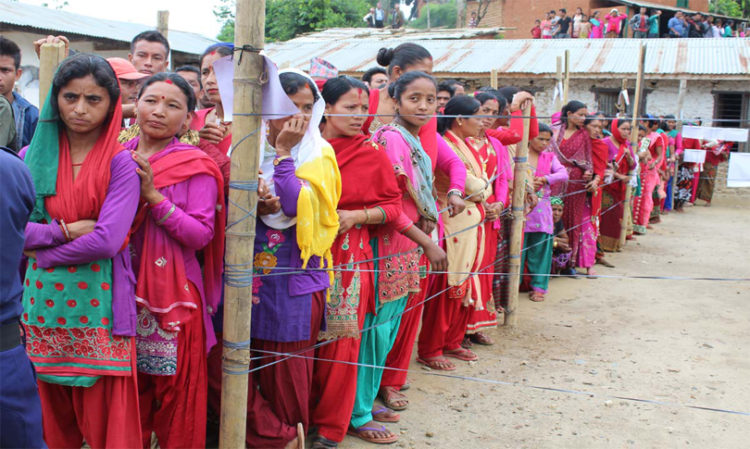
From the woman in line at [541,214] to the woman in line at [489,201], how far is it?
92cm

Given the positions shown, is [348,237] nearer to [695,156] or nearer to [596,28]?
[695,156]

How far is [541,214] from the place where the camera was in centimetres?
645

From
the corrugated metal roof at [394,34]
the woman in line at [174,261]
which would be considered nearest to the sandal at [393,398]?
the woman in line at [174,261]

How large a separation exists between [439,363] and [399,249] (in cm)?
130

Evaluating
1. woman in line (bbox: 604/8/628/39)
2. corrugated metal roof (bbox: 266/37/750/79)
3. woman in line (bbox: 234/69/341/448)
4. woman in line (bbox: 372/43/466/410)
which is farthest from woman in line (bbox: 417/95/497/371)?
woman in line (bbox: 604/8/628/39)

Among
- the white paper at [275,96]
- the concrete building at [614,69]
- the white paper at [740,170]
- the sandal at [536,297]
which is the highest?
the concrete building at [614,69]

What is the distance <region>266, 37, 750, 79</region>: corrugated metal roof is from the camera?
15.4 m

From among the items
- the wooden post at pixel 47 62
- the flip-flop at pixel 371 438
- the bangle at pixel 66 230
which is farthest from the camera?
the flip-flop at pixel 371 438

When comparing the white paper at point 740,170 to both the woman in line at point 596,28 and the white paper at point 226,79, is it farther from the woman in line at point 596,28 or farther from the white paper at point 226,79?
the woman in line at point 596,28

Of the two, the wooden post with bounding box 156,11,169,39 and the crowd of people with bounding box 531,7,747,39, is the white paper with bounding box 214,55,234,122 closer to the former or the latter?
the wooden post with bounding box 156,11,169,39

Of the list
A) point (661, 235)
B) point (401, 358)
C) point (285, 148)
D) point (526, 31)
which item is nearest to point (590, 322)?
point (401, 358)

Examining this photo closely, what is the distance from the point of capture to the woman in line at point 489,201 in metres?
4.82

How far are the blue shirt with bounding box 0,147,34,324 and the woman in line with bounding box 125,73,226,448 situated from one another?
1.87 ft

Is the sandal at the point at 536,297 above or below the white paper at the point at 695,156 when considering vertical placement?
below
